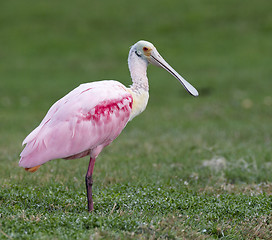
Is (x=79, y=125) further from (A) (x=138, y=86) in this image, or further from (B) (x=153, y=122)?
(B) (x=153, y=122)

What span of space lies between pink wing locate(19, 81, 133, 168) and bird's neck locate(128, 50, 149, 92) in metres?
0.30

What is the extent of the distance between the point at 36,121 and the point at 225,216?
900cm

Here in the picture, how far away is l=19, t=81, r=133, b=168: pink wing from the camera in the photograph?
5430mm

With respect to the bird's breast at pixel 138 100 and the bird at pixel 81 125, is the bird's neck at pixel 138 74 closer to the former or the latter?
the bird's breast at pixel 138 100

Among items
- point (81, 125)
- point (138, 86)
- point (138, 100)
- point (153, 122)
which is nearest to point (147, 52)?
point (138, 86)

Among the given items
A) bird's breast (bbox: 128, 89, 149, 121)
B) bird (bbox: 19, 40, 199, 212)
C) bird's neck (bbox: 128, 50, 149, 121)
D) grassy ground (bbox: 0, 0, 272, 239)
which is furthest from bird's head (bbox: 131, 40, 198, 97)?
grassy ground (bbox: 0, 0, 272, 239)

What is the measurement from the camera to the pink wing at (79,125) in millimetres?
5430

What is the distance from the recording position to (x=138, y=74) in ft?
20.1

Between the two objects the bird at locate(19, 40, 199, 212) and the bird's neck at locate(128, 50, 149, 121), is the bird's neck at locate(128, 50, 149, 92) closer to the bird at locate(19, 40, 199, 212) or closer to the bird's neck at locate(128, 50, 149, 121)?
the bird's neck at locate(128, 50, 149, 121)

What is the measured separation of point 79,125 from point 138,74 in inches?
40.7

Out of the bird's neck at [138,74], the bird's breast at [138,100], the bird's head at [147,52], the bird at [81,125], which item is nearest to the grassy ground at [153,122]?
the bird at [81,125]

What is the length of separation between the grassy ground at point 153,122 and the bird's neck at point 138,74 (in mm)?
1266

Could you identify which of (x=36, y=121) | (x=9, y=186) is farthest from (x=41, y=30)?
(x=9, y=186)

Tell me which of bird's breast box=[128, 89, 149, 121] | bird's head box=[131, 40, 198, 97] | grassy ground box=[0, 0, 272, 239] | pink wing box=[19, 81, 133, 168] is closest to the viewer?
grassy ground box=[0, 0, 272, 239]
